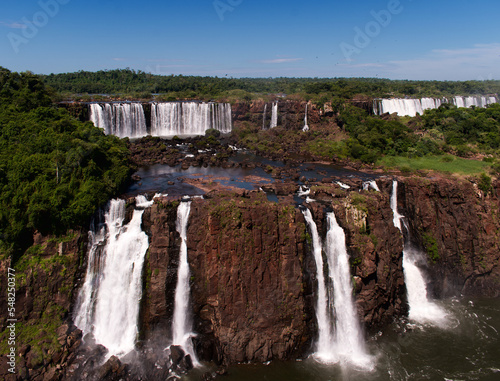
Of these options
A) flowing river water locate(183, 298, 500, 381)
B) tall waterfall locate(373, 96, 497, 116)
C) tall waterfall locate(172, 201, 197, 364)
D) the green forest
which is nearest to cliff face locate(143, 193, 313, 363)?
tall waterfall locate(172, 201, 197, 364)

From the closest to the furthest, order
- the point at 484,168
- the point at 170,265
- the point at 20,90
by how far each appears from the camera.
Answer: the point at 170,265 < the point at 484,168 < the point at 20,90

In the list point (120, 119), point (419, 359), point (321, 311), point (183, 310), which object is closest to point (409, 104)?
point (120, 119)

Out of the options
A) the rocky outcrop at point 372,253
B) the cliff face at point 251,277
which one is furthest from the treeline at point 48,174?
the rocky outcrop at point 372,253

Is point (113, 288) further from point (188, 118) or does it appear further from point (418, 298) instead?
point (188, 118)

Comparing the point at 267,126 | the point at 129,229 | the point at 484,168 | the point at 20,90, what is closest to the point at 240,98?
the point at 267,126

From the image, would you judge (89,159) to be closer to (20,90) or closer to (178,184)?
(178,184)

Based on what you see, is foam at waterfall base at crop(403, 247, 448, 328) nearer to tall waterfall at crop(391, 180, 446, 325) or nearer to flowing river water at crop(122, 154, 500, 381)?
tall waterfall at crop(391, 180, 446, 325)
